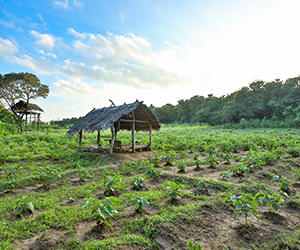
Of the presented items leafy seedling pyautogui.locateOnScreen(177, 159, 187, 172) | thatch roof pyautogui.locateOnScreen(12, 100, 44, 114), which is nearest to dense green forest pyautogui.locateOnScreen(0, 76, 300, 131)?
thatch roof pyautogui.locateOnScreen(12, 100, 44, 114)

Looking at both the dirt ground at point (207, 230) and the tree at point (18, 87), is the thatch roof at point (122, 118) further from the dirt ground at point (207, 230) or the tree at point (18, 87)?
the tree at point (18, 87)

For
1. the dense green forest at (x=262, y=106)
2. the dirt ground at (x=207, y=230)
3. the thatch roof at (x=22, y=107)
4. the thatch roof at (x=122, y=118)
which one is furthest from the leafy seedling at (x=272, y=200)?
the thatch roof at (x=22, y=107)

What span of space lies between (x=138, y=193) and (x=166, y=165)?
4.08 m

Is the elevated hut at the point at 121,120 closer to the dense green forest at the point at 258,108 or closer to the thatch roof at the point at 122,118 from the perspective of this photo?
the thatch roof at the point at 122,118

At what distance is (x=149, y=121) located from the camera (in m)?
13.6

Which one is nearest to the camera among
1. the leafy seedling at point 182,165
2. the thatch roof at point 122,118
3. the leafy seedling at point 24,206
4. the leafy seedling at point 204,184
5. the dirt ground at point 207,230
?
the dirt ground at point 207,230

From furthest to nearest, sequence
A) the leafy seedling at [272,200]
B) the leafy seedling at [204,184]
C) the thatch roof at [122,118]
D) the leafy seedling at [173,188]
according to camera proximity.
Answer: the thatch roof at [122,118], the leafy seedling at [204,184], the leafy seedling at [173,188], the leafy seedling at [272,200]

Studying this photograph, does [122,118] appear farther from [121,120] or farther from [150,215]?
[150,215]

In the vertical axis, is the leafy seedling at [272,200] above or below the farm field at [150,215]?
above

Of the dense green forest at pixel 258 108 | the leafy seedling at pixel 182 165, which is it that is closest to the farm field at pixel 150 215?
the leafy seedling at pixel 182 165

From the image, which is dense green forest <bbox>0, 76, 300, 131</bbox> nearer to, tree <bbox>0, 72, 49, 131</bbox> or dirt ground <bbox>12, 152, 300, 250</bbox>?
tree <bbox>0, 72, 49, 131</bbox>

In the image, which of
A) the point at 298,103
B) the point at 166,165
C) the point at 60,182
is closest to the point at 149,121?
the point at 166,165

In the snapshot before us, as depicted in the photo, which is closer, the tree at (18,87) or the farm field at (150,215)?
the farm field at (150,215)

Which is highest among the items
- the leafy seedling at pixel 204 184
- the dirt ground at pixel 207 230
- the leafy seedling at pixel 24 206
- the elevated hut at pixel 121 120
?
the elevated hut at pixel 121 120
